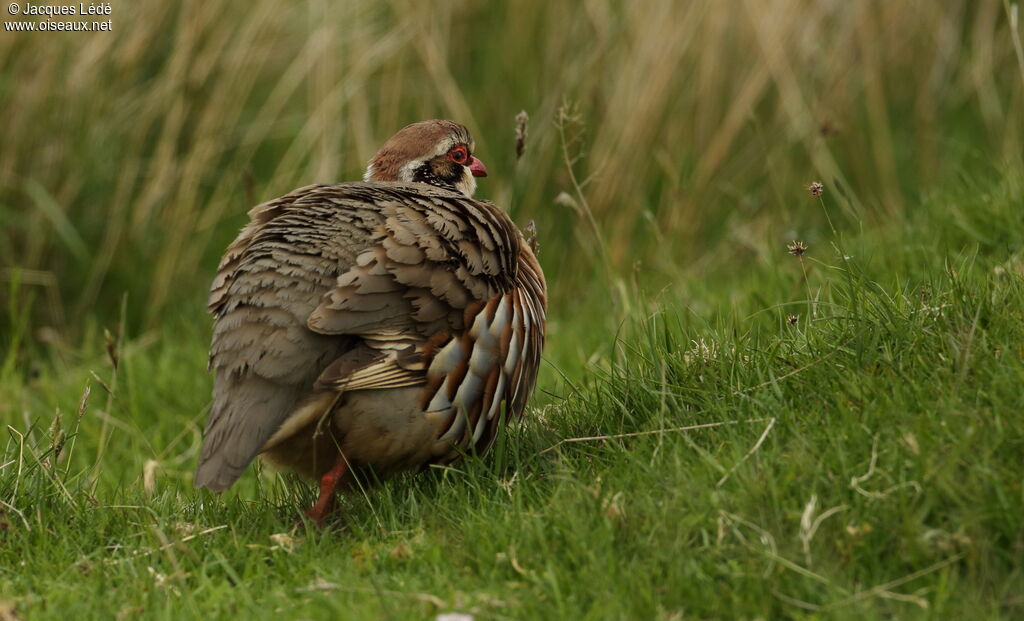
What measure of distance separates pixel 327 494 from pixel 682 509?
128 cm

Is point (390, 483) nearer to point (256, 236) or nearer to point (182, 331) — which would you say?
point (256, 236)

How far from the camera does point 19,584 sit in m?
3.69

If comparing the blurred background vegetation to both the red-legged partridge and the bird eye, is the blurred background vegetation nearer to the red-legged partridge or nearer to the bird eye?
the bird eye

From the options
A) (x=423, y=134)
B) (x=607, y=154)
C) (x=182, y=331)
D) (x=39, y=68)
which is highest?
(x=39, y=68)

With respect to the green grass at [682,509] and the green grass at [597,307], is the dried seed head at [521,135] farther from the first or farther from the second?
the green grass at [682,509]

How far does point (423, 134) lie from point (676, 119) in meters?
3.39

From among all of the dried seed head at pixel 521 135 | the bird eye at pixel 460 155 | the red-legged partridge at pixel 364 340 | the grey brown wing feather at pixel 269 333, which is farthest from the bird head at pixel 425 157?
the grey brown wing feather at pixel 269 333

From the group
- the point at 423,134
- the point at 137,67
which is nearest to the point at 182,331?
the point at 137,67

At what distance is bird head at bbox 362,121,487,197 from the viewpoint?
5281 mm

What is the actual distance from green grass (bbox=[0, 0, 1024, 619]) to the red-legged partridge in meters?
0.19

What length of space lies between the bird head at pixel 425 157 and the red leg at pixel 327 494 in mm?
1521

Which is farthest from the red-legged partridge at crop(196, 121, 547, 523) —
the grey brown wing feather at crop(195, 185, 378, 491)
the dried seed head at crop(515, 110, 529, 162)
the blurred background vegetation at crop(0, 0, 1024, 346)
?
the blurred background vegetation at crop(0, 0, 1024, 346)

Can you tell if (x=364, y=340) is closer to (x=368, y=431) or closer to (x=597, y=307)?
(x=368, y=431)

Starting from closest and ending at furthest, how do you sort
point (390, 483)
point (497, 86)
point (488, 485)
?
point (488, 485), point (390, 483), point (497, 86)
